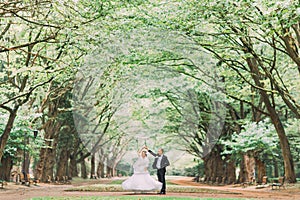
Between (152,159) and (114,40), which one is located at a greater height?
(114,40)

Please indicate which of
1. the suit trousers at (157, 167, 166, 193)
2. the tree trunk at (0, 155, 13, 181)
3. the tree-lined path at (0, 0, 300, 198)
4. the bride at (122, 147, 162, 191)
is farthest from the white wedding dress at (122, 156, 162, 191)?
the tree trunk at (0, 155, 13, 181)

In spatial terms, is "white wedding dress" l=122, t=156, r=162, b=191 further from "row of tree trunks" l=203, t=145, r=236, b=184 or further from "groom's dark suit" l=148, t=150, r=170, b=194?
"row of tree trunks" l=203, t=145, r=236, b=184

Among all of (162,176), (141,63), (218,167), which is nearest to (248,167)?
(218,167)

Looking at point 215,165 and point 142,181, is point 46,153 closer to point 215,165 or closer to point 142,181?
point 142,181

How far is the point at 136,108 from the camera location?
17.3 m

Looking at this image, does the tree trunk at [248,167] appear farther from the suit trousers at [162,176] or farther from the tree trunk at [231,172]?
the suit trousers at [162,176]

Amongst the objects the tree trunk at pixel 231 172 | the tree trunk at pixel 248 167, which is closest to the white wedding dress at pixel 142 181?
the tree trunk at pixel 248 167

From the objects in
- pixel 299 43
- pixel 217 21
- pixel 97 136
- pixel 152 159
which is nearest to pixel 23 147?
pixel 97 136

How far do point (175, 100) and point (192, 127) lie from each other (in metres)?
2.17

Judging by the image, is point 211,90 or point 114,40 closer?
point 114,40

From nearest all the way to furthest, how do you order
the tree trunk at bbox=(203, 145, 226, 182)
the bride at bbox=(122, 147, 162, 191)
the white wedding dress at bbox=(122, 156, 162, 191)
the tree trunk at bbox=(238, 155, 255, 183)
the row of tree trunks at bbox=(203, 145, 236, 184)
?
the bride at bbox=(122, 147, 162, 191) < the white wedding dress at bbox=(122, 156, 162, 191) < the tree trunk at bbox=(238, 155, 255, 183) < the row of tree trunks at bbox=(203, 145, 236, 184) < the tree trunk at bbox=(203, 145, 226, 182)

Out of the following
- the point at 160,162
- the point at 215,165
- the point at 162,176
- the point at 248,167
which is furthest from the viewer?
the point at 215,165

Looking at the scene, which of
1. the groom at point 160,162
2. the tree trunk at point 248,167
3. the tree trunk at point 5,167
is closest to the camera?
→ the groom at point 160,162

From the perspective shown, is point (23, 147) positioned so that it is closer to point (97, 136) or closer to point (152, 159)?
point (97, 136)
